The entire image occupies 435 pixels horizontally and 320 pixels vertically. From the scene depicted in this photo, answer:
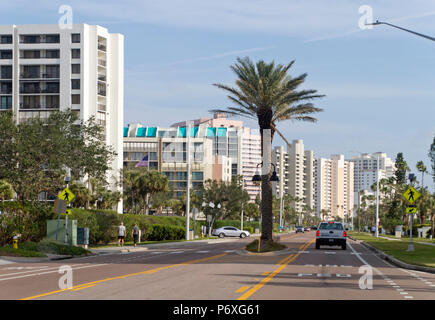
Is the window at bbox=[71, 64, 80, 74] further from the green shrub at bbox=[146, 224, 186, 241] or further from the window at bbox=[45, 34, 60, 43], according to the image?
the green shrub at bbox=[146, 224, 186, 241]

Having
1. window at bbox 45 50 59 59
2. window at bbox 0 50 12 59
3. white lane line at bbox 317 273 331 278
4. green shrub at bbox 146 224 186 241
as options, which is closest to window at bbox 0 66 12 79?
window at bbox 0 50 12 59

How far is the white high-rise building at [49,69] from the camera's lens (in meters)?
108

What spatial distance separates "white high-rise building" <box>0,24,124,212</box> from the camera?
108 m

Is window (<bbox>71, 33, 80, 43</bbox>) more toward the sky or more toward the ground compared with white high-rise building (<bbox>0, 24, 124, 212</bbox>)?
more toward the sky

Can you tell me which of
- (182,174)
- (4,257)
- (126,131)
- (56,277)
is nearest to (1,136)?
(4,257)

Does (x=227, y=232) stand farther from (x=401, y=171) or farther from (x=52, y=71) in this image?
(x=401, y=171)

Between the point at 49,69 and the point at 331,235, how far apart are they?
243 feet

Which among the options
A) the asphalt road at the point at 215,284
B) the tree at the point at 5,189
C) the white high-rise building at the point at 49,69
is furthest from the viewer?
the white high-rise building at the point at 49,69

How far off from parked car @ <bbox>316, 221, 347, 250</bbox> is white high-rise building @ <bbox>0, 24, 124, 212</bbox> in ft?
217

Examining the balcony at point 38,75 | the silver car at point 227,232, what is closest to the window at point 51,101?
the balcony at point 38,75

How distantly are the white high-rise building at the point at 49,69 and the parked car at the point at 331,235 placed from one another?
217ft

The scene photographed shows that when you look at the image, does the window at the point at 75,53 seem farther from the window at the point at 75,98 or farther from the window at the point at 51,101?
the window at the point at 51,101

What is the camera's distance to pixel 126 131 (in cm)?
19438
